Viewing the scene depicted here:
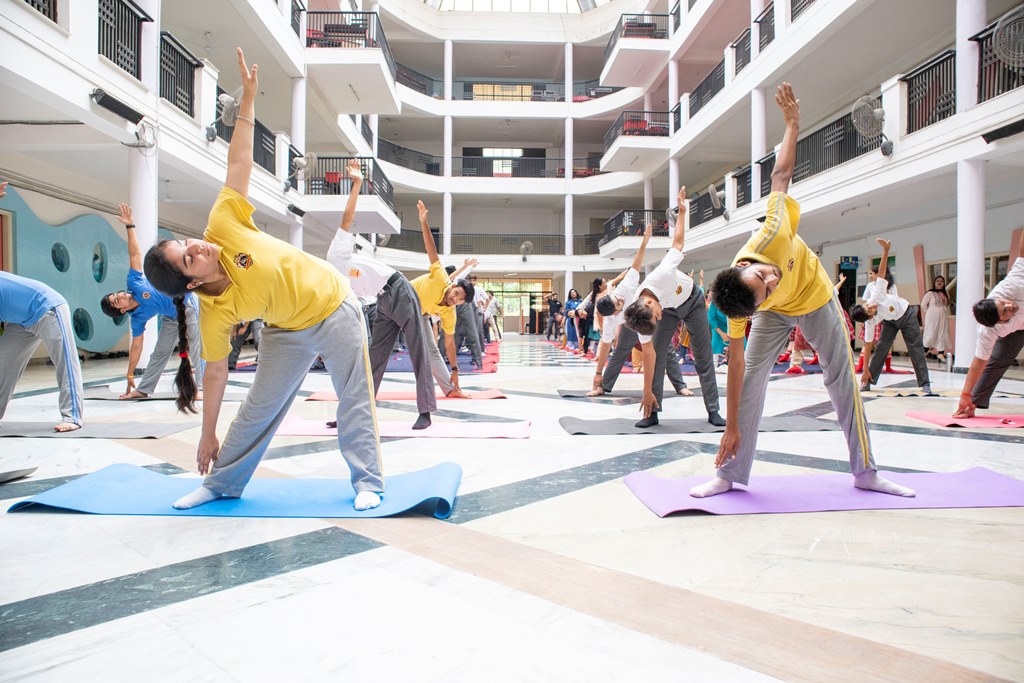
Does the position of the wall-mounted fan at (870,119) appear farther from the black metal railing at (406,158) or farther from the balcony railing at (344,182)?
the black metal railing at (406,158)

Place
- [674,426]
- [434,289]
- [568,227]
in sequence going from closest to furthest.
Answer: [674,426]
[434,289]
[568,227]

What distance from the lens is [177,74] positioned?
29.6 feet

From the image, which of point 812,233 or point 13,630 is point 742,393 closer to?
point 13,630

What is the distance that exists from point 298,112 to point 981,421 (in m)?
13.6

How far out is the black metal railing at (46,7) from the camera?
20.3 ft

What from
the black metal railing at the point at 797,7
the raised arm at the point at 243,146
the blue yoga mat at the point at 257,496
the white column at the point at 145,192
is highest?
the black metal railing at the point at 797,7

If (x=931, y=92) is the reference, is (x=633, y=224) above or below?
above

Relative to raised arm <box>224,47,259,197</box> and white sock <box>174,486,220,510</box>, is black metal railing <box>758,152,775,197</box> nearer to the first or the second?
raised arm <box>224,47,259,197</box>

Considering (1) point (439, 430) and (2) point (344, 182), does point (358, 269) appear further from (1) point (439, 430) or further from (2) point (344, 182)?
(2) point (344, 182)

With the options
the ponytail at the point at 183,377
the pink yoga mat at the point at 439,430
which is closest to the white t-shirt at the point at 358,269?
the pink yoga mat at the point at 439,430

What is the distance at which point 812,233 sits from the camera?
52.3ft

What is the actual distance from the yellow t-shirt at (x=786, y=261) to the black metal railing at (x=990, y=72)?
7.74m

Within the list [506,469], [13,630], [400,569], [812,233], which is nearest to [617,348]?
[506,469]

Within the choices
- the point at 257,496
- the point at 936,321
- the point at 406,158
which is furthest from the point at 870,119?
the point at 406,158
